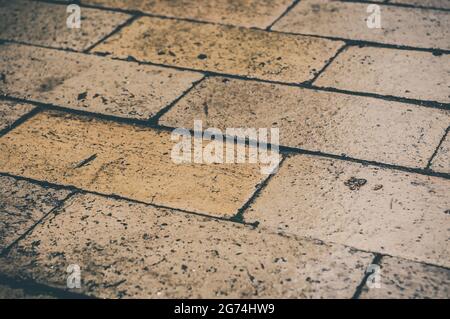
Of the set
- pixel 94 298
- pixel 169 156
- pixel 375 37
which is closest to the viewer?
pixel 94 298

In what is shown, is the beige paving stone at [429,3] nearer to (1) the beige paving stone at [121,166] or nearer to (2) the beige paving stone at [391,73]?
(2) the beige paving stone at [391,73]

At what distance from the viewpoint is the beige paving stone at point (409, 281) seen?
8.02ft

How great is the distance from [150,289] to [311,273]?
61 centimetres

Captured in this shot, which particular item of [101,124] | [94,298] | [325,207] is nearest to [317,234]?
[325,207]

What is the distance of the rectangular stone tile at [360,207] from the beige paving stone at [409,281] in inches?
2.0

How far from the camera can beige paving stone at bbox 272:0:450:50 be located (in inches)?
167

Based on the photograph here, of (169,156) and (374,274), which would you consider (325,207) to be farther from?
(169,156)

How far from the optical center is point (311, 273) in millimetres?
2566

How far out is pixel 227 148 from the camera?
3.32m

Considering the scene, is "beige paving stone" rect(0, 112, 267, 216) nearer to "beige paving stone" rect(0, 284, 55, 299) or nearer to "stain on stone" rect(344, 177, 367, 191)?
"stain on stone" rect(344, 177, 367, 191)

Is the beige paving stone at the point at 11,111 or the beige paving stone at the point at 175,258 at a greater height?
the beige paving stone at the point at 11,111

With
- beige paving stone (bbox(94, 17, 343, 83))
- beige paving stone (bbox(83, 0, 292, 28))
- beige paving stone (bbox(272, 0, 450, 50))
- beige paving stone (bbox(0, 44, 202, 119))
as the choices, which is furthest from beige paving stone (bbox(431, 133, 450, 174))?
beige paving stone (bbox(83, 0, 292, 28))

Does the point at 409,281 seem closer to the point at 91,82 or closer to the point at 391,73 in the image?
the point at 391,73

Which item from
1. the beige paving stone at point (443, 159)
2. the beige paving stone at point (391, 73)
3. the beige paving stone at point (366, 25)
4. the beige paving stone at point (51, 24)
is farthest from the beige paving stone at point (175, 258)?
the beige paving stone at point (366, 25)
